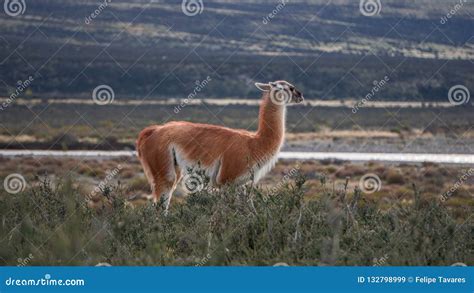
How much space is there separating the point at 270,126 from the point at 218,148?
0.70m

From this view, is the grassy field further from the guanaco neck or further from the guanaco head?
the guanaco head

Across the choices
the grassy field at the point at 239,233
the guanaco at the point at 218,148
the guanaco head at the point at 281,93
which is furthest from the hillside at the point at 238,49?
the grassy field at the point at 239,233

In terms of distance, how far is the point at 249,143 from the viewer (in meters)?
10.6

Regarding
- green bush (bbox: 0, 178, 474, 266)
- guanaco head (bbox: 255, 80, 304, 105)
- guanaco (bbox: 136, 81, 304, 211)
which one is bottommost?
green bush (bbox: 0, 178, 474, 266)

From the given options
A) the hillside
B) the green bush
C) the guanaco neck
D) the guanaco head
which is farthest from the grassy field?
the hillside

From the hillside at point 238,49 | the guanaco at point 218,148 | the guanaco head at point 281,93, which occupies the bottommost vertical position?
the guanaco at point 218,148

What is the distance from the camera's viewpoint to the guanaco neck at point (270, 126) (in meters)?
10.7

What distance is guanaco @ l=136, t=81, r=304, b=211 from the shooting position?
1047cm

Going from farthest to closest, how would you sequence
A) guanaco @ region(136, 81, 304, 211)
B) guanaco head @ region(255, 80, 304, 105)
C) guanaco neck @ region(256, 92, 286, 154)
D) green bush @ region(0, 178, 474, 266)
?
guanaco head @ region(255, 80, 304, 105) → guanaco neck @ region(256, 92, 286, 154) → guanaco @ region(136, 81, 304, 211) → green bush @ region(0, 178, 474, 266)

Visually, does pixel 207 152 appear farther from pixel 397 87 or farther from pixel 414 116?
pixel 397 87

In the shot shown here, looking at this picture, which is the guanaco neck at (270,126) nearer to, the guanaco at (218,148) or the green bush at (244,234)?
the guanaco at (218,148)

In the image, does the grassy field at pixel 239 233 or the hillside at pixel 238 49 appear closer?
the grassy field at pixel 239 233

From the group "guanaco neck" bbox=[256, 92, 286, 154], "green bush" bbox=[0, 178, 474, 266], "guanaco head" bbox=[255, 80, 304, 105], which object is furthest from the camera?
"guanaco head" bbox=[255, 80, 304, 105]

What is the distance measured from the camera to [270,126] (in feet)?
35.9
